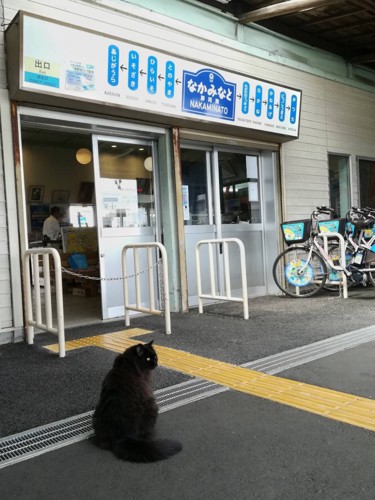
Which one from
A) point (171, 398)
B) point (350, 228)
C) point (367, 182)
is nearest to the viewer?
point (171, 398)

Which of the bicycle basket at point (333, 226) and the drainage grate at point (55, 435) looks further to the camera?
the bicycle basket at point (333, 226)

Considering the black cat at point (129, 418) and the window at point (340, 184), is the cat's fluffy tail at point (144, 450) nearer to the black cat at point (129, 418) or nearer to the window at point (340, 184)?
the black cat at point (129, 418)

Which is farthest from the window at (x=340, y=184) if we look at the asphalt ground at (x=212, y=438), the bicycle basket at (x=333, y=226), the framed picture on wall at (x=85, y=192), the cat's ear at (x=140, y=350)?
the cat's ear at (x=140, y=350)

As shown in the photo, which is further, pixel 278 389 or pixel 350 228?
pixel 350 228

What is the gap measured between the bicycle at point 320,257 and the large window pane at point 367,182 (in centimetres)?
230

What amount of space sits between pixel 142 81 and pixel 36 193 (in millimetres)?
6907

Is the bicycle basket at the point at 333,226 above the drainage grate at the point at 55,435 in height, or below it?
above

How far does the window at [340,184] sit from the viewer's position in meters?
8.50

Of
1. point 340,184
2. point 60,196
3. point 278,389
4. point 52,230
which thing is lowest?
point 278,389

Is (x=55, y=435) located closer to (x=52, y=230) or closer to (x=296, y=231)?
(x=296, y=231)

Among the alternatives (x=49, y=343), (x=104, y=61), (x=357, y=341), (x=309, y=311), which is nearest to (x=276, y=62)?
(x=104, y=61)

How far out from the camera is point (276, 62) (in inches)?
290

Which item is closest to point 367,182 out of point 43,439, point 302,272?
point 302,272

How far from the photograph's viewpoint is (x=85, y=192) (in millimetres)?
11578
